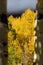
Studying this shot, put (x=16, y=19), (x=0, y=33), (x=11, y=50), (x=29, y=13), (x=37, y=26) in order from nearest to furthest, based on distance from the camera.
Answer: (x=0, y=33) → (x=37, y=26) → (x=11, y=50) → (x=29, y=13) → (x=16, y=19)

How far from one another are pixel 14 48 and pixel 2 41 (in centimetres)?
1796

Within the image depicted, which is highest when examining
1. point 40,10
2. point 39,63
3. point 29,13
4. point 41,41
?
point 40,10

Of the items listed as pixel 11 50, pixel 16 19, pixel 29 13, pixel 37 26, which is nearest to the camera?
pixel 37 26

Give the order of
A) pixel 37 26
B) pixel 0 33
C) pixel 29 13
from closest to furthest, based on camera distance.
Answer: pixel 0 33 → pixel 37 26 → pixel 29 13

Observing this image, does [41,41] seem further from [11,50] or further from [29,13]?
[29,13]

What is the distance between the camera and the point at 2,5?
9.41 ft

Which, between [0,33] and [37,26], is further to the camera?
[37,26]

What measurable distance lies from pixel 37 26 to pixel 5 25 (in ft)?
1.13

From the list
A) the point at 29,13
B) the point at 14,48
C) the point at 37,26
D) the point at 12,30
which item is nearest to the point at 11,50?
the point at 14,48

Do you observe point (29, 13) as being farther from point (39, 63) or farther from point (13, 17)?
point (39, 63)

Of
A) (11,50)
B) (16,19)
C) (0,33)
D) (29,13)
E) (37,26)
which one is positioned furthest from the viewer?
(16,19)

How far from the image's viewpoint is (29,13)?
76.7ft

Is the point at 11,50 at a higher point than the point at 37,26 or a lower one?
lower

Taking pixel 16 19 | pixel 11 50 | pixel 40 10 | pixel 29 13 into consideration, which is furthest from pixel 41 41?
pixel 16 19
